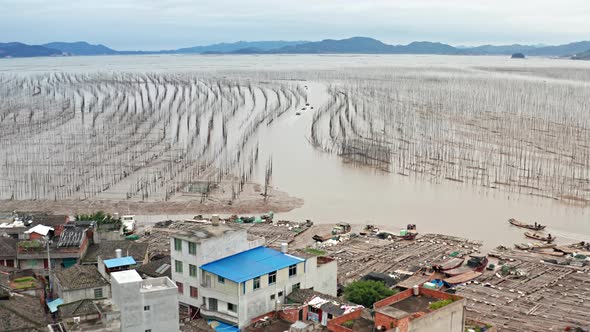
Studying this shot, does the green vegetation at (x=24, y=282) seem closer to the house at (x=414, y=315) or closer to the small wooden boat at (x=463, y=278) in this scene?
the house at (x=414, y=315)

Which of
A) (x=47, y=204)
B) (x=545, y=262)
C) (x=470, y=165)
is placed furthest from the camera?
(x=470, y=165)

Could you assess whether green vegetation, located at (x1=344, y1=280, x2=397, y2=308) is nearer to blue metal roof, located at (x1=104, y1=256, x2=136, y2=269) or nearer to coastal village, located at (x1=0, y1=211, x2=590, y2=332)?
coastal village, located at (x1=0, y1=211, x2=590, y2=332)

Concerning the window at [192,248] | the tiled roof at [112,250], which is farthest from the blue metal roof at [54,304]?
the window at [192,248]

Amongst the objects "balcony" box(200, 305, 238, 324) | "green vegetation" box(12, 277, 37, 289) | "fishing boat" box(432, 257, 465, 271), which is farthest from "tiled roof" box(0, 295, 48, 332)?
"fishing boat" box(432, 257, 465, 271)

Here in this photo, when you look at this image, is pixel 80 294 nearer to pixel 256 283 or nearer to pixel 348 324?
pixel 256 283

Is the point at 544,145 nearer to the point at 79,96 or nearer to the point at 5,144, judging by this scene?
the point at 5,144

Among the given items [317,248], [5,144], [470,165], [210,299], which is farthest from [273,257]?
[5,144]
